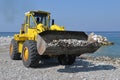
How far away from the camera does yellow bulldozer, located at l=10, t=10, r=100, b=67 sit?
14.3 metres

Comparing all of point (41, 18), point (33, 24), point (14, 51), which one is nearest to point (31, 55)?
point (33, 24)

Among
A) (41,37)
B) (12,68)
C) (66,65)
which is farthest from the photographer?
(66,65)

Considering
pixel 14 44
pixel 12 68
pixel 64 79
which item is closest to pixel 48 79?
pixel 64 79

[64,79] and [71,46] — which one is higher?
[71,46]

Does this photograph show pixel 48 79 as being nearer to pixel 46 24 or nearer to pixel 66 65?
pixel 66 65

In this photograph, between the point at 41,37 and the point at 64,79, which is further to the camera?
the point at 41,37

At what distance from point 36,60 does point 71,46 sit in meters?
1.75

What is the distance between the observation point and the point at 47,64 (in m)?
17.2

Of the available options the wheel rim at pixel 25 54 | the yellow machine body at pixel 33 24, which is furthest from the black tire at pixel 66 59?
the wheel rim at pixel 25 54

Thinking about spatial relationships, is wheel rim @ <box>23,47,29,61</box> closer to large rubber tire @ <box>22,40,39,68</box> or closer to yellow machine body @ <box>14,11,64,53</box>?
large rubber tire @ <box>22,40,39,68</box>

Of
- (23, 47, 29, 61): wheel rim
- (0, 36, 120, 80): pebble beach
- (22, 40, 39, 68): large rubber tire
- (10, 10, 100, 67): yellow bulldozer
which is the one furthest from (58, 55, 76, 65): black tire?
(23, 47, 29, 61): wheel rim

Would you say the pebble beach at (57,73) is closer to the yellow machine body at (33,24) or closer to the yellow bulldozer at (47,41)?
the yellow bulldozer at (47,41)

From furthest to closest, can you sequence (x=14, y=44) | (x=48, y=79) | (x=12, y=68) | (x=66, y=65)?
1. (x=14, y=44)
2. (x=66, y=65)
3. (x=12, y=68)
4. (x=48, y=79)

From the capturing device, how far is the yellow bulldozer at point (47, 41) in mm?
14320
